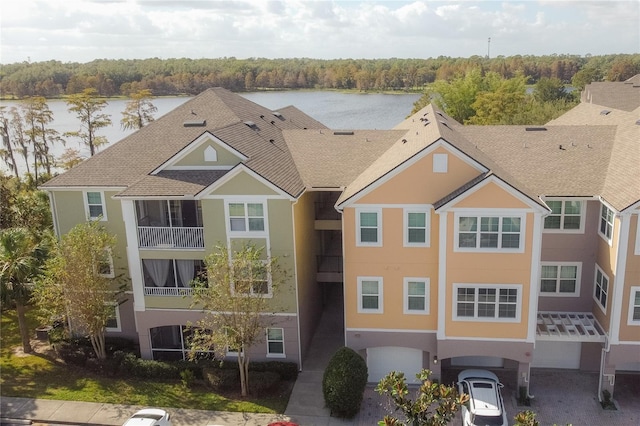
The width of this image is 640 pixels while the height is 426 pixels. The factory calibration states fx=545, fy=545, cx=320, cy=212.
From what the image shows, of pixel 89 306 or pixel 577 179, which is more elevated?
pixel 577 179

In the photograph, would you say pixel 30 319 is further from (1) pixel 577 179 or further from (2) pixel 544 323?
(1) pixel 577 179

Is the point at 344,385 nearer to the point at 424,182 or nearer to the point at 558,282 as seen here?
the point at 424,182

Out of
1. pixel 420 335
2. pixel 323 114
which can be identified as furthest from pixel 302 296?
pixel 323 114

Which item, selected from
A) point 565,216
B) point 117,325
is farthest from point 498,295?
point 117,325

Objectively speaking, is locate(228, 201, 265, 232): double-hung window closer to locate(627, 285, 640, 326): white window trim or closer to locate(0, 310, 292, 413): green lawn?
locate(0, 310, 292, 413): green lawn

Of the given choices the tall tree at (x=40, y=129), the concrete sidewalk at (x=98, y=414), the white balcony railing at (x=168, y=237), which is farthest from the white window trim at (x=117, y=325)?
the tall tree at (x=40, y=129)

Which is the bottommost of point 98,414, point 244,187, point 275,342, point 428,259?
point 98,414
